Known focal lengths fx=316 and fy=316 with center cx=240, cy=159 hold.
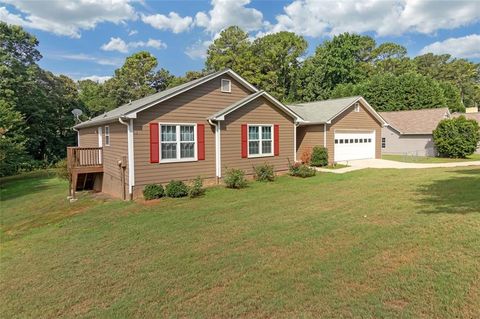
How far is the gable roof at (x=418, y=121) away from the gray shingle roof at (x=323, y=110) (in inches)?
338

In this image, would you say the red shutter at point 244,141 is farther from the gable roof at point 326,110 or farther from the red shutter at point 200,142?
the gable roof at point 326,110

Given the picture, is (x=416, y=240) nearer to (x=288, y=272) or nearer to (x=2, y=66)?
(x=288, y=272)

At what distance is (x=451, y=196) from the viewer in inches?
342

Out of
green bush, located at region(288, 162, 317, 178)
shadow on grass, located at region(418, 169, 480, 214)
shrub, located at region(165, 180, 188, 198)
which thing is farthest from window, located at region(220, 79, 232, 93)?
shadow on grass, located at region(418, 169, 480, 214)

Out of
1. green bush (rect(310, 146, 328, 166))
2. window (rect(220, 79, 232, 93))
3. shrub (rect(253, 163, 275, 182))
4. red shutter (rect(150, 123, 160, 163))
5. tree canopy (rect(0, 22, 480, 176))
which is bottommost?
shrub (rect(253, 163, 275, 182))

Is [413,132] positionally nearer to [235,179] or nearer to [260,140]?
[260,140]

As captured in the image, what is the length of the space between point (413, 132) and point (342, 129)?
9.98m

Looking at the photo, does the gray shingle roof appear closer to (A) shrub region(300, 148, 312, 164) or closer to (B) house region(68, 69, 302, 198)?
(A) shrub region(300, 148, 312, 164)

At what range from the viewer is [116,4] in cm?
1568

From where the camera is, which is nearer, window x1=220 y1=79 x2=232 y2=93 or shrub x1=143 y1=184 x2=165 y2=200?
shrub x1=143 y1=184 x2=165 y2=200

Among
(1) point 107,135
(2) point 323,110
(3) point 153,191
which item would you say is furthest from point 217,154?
(2) point 323,110

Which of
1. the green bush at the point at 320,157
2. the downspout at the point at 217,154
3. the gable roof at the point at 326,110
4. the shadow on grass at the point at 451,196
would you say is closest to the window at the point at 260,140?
the downspout at the point at 217,154

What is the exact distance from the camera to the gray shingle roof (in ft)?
64.5

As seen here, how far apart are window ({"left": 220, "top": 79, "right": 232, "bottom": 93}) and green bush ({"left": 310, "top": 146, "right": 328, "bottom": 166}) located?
7.34 metres
